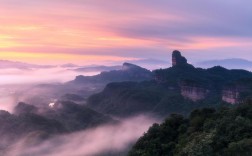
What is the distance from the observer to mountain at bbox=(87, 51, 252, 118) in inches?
5064

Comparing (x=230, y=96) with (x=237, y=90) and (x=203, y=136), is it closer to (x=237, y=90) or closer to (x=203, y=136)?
(x=237, y=90)

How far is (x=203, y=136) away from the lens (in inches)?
1126

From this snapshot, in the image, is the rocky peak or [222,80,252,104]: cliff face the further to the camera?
the rocky peak

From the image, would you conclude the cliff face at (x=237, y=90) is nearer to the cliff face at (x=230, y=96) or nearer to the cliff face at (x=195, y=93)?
the cliff face at (x=230, y=96)

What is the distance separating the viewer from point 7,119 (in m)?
133

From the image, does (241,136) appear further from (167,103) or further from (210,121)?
(167,103)

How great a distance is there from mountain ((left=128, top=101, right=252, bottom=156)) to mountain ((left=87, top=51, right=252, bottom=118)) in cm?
7963

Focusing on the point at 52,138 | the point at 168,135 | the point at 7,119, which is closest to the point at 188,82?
the point at 52,138

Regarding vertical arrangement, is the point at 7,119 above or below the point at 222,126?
below

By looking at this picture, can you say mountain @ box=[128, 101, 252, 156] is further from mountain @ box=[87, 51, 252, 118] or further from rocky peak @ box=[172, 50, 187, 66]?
rocky peak @ box=[172, 50, 187, 66]

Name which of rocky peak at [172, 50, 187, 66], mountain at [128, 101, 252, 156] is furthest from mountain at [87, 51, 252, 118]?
mountain at [128, 101, 252, 156]

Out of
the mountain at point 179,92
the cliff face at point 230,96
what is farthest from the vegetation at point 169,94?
the cliff face at point 230,96

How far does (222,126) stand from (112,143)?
73722 mm

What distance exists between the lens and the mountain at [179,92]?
129 metres
